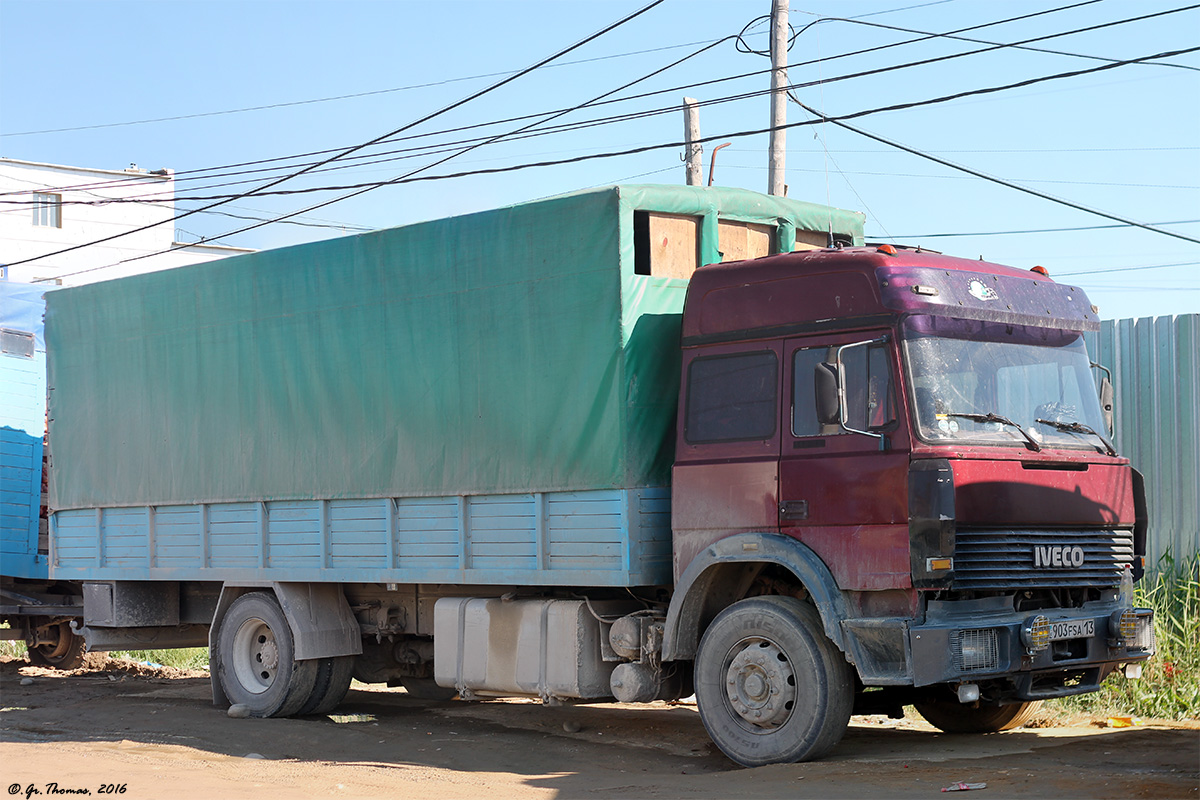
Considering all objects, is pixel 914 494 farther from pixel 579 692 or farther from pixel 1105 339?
pixel 1105 339

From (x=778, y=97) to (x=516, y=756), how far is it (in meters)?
8.96

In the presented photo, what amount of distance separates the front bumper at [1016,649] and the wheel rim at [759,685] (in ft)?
3.04

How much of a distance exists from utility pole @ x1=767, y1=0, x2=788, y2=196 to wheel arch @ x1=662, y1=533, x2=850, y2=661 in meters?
7.37

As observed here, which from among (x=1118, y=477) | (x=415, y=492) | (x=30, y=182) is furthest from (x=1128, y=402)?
(x=30, y=182)

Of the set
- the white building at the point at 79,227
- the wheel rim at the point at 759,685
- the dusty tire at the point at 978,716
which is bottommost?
the dusty tire at the point at 978,716

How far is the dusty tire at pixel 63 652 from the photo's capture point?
1594 cm

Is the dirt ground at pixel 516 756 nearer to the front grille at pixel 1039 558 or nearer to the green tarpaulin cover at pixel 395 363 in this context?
the front grille at pixel 1039 558

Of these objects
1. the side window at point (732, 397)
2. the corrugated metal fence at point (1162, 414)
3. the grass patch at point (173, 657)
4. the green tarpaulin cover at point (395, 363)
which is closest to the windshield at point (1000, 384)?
→ the side window at point (732, 397)

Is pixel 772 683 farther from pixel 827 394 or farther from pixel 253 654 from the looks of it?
pixel 253 654

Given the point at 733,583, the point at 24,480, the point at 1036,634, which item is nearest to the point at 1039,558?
the point at 1036,634

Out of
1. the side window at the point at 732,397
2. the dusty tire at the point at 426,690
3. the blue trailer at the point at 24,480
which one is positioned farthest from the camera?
the blue trailer at the point at 24,480

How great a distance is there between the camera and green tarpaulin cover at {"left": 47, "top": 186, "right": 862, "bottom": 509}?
9188 mm

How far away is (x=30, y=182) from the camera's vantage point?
4547 centimetres

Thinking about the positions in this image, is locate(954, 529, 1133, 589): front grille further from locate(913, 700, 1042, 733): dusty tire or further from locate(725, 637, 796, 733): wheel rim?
locate(913, 700, 1042, 733): dusty tire
